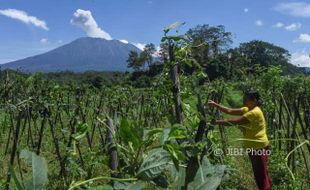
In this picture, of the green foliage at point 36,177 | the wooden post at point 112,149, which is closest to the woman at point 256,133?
the wooden post at point 112,149

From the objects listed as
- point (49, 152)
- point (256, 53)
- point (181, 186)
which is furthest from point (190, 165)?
point (256, 53)

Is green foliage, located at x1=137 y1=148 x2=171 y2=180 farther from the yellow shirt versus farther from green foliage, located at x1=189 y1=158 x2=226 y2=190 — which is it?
the yellow shirt

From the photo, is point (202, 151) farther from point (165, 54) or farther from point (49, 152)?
point (49, 152)

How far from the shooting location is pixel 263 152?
15.7 ft

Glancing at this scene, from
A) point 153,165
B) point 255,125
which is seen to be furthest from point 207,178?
point 255,125

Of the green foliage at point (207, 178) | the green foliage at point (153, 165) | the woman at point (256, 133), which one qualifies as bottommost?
the woman at point (256, 133)

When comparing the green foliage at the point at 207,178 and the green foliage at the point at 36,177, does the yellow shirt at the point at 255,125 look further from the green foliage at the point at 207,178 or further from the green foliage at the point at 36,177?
the green foliage at the point at 36,177

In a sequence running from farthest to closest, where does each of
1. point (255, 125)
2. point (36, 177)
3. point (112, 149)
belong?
point (255, 125) → point (112, 149) → point (36, 177)

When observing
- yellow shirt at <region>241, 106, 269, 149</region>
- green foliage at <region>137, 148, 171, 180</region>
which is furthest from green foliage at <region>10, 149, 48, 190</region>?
yellow shirt at <region>241, 106, 269, 149</region>

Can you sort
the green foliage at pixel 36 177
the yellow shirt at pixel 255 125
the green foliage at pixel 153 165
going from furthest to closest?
the yellow shirt at pixel 255 125, the green foliage at pixel 153 165, the green foliage at pixel 36 177

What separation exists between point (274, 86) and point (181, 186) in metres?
7.49

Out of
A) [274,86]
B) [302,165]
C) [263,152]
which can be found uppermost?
[274,86]

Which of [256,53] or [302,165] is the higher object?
[256,53]

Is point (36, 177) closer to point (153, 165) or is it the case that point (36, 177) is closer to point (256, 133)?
point (153, 165)
